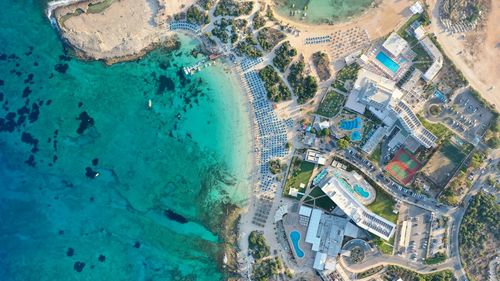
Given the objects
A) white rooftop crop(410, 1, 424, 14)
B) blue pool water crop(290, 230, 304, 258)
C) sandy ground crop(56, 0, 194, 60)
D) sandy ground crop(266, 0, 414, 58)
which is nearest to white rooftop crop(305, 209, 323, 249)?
blue pool water crop(290, 230, 304, 258)

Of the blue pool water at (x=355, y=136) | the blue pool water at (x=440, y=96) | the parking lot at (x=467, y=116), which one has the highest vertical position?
the blue pool water at (x=440, y=96)

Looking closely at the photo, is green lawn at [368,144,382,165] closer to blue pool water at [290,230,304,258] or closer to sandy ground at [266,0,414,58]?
blue pool water at [290,230,304,258]

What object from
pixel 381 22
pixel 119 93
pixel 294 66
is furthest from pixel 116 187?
pixel 381 22

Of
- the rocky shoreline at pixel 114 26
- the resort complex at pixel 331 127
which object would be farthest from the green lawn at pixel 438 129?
the rocky shoreline at pixel 114 26

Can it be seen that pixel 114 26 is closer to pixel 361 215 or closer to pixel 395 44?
pixel 395 44

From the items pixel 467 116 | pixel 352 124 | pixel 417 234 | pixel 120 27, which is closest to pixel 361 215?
pixel 417 234

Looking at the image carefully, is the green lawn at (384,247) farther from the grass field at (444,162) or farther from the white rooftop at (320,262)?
the grass field at (444,162)
